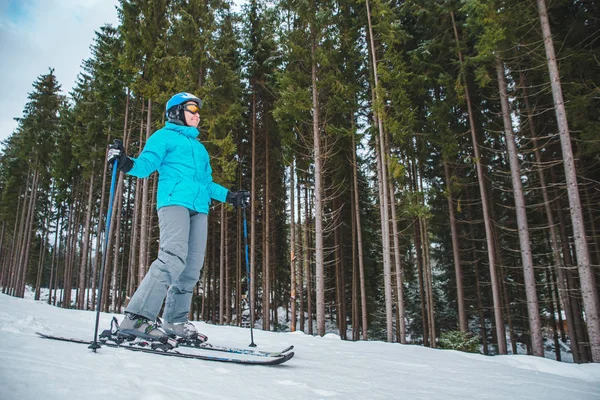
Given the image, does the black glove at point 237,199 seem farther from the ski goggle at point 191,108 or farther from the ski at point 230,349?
the ski at point 230,349

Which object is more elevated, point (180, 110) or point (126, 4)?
point (126, 4)

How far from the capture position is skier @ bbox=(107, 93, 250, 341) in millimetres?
2562

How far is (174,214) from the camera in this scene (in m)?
2.88

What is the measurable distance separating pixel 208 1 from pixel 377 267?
17.5 metres

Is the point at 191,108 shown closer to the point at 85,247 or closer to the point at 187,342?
the point at 187,342

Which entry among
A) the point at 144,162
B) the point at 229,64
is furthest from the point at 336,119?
the point at 144,162

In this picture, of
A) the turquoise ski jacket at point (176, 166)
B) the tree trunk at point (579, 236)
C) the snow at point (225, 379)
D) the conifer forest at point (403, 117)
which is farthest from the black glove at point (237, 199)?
the tree trunk at point (579, 236)

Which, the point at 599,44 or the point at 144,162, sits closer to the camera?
the point at 144,162

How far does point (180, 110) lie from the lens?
324cm

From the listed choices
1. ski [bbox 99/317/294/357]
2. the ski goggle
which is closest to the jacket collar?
the ski goggle

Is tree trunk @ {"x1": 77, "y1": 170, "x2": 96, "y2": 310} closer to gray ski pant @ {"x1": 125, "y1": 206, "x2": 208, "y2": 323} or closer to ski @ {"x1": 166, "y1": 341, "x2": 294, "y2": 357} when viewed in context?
gray ski pant @ {"x1": 125, "y1": 206, "x2": 208, "y2": 323}

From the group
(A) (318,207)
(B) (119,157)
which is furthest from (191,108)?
(A) (318,207)

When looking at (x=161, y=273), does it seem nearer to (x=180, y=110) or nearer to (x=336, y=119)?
(x=180, y=110)

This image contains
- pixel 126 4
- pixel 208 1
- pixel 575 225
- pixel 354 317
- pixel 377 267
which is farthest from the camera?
pixel 377 267
